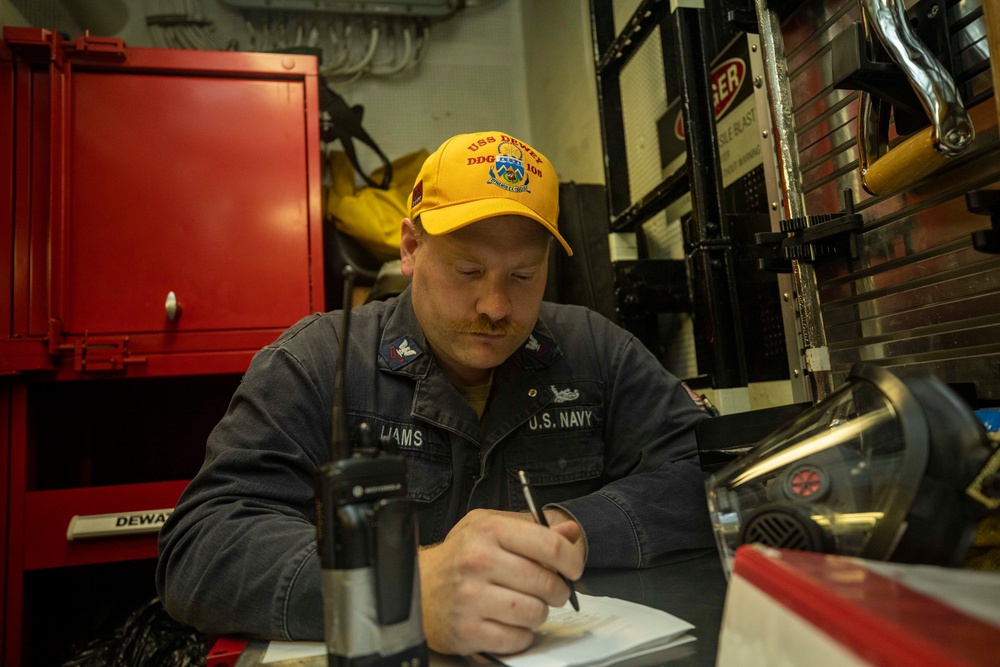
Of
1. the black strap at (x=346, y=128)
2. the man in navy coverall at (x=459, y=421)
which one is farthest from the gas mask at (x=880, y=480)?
the black strap at (x=346, y=128)

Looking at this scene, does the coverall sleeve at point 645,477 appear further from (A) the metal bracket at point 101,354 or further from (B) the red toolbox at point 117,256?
(A) the metal bracket at point 101,354

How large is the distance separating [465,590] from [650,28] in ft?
5.52

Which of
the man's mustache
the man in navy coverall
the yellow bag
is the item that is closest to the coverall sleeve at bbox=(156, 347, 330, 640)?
the man in navy coverall

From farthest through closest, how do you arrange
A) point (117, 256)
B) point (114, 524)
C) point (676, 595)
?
1. point (117, 256)
2. point (114, 524)
3. point (676, 595)

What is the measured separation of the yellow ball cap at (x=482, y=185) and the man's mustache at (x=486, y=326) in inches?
6.2

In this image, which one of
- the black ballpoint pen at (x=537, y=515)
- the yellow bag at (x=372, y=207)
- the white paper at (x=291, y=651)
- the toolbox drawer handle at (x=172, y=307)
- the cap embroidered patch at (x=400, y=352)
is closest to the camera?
the black ballpoint pen at (x=537, y=515)

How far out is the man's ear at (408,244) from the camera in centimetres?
121

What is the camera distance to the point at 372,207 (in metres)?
2.32

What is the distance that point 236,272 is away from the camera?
6.04 feet

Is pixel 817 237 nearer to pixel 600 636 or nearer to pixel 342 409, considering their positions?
pixel 600 636

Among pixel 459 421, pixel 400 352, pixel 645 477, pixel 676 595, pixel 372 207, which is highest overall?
pixel 372 207

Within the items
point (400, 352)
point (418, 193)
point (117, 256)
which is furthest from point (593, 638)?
point (117, 256)

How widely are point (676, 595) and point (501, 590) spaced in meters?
0.33

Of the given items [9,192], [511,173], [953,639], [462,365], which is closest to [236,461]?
[462,365]
